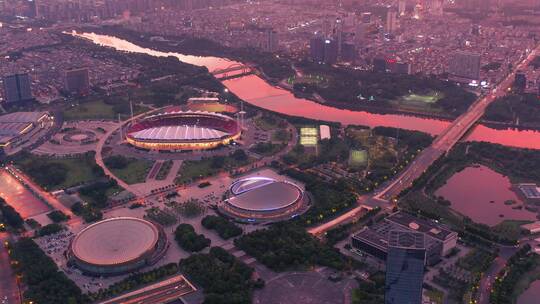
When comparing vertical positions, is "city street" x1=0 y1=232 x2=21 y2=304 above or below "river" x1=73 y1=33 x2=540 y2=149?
below

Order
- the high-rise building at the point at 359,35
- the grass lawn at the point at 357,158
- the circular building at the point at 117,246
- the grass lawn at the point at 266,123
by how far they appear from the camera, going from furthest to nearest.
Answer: the high-rise building at the point at 359,35, the grass lawn at the point at 266,123, the grass lawn at the point at 357,158, the circular building at the point at 117,246

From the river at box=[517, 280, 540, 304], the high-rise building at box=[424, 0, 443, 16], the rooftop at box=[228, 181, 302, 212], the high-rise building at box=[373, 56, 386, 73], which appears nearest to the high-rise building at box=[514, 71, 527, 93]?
the high-rise building at box=[373, 56, 386, 73]

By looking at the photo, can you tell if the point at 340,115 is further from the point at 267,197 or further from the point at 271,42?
the point at 271,42

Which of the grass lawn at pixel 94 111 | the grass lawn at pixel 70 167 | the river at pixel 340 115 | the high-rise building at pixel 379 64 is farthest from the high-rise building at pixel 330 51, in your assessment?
the grass lawn at pixel 70 167

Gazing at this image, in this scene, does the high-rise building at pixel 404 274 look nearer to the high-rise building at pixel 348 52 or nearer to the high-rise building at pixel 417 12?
the high-rise building at pixel 348 52

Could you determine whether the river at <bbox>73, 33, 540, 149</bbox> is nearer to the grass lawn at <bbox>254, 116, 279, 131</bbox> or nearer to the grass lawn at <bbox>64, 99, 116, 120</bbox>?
the grass lawn at <bbox>254, 116, 279, 131</bbox>

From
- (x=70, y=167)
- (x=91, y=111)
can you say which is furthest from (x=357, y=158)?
(x=91, y=111)
